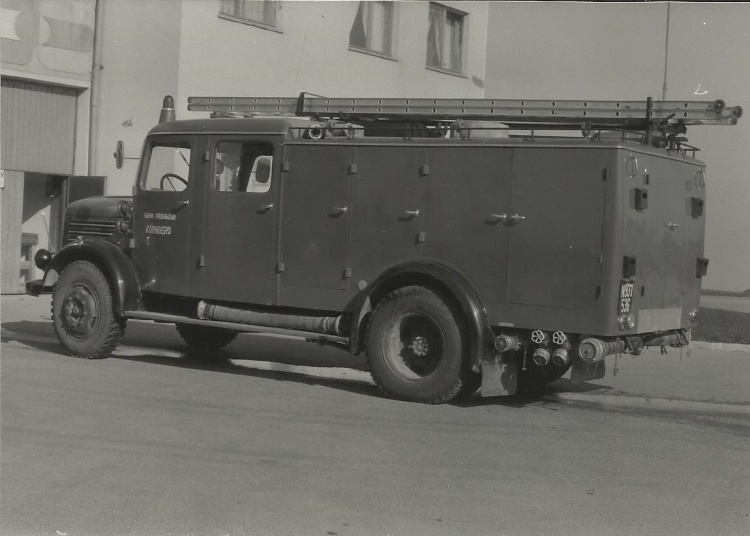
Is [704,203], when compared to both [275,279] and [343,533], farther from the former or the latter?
[343,533]

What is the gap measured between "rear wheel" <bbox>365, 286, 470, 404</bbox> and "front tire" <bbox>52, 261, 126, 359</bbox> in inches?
121

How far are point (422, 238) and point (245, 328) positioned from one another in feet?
7.37

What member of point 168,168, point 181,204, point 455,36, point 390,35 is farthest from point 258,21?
point 181,204

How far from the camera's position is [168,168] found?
433 inches

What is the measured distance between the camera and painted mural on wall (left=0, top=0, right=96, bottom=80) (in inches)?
682

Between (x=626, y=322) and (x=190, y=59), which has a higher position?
(x=190, y=59)

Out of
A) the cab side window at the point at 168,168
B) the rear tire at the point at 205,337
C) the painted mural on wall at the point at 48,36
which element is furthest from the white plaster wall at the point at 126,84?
the cab side window at the point at 168,168

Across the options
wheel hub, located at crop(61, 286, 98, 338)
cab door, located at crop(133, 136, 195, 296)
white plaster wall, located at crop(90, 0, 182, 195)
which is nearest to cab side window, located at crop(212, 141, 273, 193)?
cab door, located at crop(133, 136, 195, 296)

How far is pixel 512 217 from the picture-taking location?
28.4 feet

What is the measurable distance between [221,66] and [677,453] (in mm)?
13550

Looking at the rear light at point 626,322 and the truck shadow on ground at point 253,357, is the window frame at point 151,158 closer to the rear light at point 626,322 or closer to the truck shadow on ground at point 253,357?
the truck shadow on ground at point 253,357

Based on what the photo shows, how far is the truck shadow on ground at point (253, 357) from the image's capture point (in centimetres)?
1002

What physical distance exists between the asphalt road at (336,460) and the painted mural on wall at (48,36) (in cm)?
878

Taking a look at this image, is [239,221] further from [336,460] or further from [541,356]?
[336,460]
